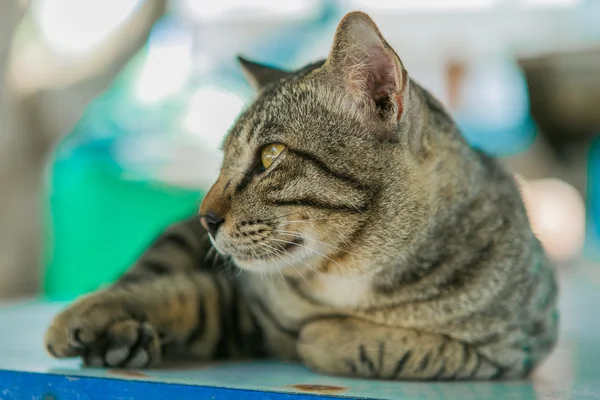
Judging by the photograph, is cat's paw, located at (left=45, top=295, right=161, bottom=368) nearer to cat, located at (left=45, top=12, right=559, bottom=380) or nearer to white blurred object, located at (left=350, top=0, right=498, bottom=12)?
cat, located at (left=45, top=12, right=559, bottom=380)

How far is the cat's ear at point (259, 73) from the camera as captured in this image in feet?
4.18

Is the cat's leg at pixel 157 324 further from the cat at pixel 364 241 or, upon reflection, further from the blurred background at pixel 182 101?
the blurred background at pixel 182 101

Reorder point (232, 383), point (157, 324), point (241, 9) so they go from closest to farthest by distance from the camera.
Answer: point (232, 383), point (157, 324), point (241, 9)

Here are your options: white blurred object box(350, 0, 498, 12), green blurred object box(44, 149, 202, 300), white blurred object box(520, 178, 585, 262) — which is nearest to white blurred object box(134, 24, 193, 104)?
green blurred object box(44, 149, 202, 300)

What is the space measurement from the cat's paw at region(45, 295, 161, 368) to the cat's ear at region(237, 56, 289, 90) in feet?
1.64

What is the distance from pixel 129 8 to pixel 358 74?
2.02 metres

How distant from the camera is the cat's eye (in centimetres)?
102

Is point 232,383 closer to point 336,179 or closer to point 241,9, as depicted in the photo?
point 336,179

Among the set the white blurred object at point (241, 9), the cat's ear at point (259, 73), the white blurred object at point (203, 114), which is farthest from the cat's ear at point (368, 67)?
the white blurred object at point (241, 9)

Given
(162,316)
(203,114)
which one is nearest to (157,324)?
(162,316)

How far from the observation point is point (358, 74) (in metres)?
1.00

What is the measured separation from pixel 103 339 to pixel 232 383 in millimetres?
226

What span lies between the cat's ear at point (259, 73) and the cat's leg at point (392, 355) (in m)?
0.47

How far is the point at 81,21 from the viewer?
2.82 meters
